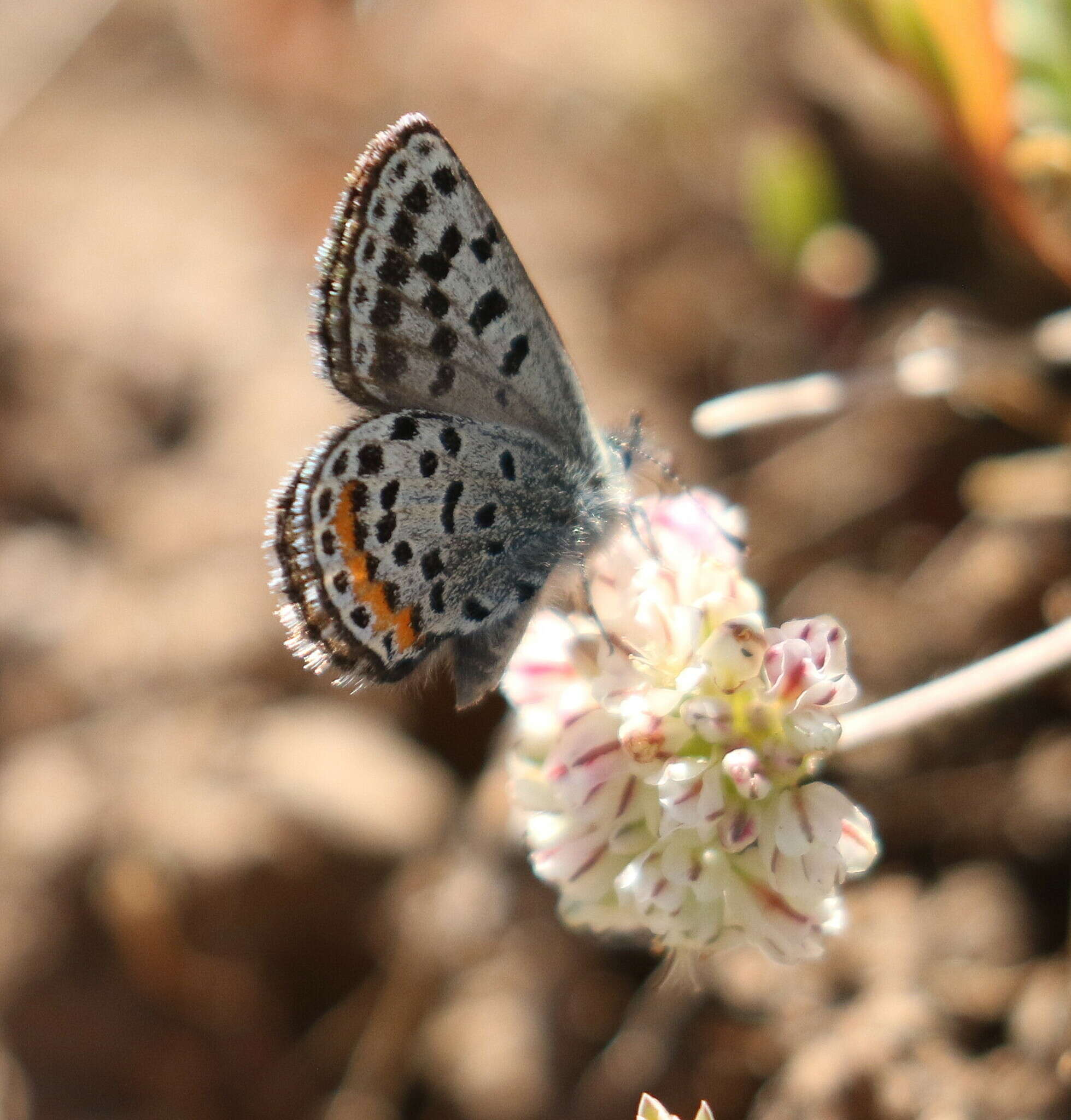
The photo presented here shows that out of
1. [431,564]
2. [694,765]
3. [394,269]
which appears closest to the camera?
[694,765]

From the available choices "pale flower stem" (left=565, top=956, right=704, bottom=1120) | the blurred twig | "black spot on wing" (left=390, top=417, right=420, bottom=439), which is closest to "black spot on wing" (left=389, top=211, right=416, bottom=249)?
"black spot on wing" (left=390, top=417, right=420, bottom=439)

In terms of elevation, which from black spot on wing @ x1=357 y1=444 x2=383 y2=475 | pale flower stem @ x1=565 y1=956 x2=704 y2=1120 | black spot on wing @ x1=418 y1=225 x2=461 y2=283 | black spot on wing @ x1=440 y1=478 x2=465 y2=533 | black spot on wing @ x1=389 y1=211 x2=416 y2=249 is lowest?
pale flower stem @ x1=565 y1=956 x2=704 y2=1120

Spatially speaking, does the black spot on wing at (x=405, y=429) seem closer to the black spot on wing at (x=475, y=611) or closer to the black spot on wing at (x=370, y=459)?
the black spot on wing at (x=370, y=459)

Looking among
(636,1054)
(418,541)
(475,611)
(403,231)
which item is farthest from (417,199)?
(636,1054)

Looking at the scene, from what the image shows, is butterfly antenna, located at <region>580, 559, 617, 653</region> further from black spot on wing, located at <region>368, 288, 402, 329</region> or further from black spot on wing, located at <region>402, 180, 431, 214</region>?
black spot on wing, located at <region>402, 180, 431, 214</region>

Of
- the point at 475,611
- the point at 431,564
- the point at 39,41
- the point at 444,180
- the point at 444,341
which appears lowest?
the point at 475,611

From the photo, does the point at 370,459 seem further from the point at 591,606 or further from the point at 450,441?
the point at 591,606

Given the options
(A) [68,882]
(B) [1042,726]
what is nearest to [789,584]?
(B) [1042,726]
